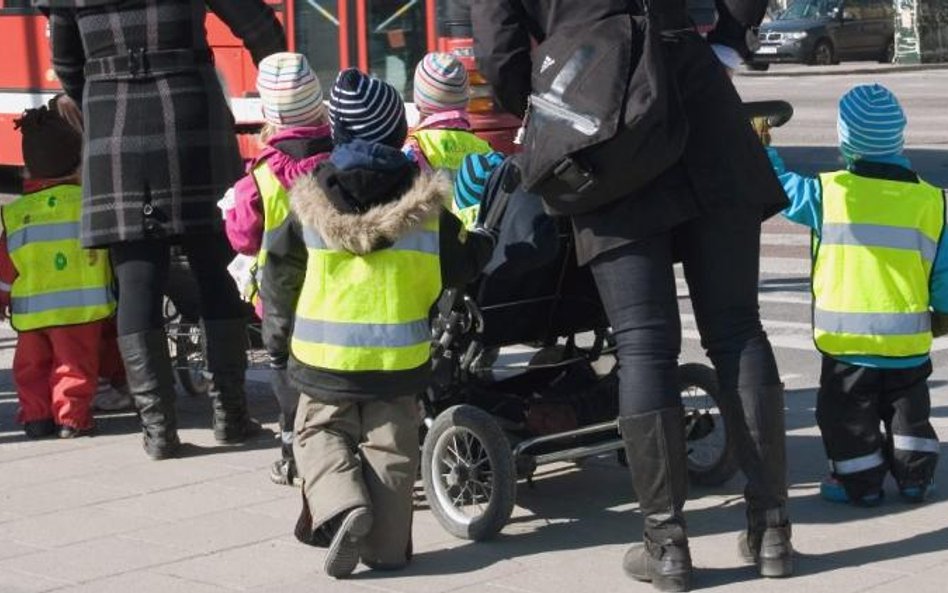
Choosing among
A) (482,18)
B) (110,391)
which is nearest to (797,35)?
(110,391)

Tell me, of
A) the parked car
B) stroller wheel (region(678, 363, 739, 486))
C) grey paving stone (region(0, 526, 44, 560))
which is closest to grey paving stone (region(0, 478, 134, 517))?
grey paving stone (region(0, 526, 44, 560))

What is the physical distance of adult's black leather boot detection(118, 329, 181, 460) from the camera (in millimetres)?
7086

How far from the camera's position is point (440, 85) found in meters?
7.13

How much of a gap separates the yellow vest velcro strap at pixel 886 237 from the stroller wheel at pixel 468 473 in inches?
48.6

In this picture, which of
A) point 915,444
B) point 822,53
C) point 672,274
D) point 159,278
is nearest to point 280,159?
point 159,278

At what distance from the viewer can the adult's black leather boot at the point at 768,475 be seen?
5.22m

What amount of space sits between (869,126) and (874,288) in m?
0.50

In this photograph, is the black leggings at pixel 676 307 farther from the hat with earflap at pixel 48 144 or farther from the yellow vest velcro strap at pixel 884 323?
the hat with earflap at pixel 48 144

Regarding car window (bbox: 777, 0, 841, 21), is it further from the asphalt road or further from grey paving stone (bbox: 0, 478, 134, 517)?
grey paving stone (bbox: 0, 478, 134, 517)

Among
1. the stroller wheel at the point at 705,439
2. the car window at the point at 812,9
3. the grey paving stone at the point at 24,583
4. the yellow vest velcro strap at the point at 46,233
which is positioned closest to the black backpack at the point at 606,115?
the stroller wheel at the point at 705,439

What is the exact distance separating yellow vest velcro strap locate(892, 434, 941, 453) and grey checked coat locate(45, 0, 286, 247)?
103 inches

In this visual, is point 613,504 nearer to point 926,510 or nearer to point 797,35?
point 926,510

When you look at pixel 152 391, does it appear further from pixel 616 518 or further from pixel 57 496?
pixel 616 518

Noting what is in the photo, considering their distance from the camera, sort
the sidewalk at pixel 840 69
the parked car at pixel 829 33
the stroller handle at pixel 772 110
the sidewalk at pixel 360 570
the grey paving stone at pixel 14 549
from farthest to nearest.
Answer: the parked car at pixel 829 33 < the sidewalk at pixel 840 69 < the grey paving stone at pixel 14 549 < the stroller handle at pixel 772 110 < the sidewalk at pixel 360 570
